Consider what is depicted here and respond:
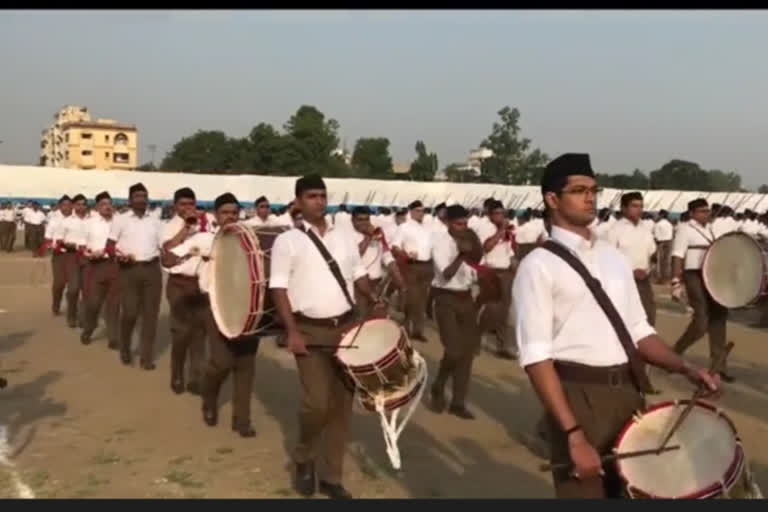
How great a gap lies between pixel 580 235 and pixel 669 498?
1.07 meters

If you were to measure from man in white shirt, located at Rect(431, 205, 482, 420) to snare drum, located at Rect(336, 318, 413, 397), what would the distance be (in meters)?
2.26

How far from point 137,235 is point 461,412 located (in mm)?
4471

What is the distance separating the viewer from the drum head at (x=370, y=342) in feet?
18.9

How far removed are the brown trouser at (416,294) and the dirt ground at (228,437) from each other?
1.37 meters

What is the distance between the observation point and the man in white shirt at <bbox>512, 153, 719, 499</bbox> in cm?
353

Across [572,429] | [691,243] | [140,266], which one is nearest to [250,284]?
Result: [572,429]

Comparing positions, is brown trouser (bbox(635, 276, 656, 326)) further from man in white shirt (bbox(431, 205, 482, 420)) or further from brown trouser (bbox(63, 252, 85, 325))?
brown trouser (bbox(63, 252, 85, 325))

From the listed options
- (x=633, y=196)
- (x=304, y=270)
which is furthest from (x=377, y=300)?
(x=633, y=196)

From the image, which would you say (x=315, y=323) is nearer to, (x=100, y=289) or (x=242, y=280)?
(x=242, y=280)

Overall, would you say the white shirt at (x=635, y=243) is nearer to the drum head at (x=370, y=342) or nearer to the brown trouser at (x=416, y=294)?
the brown trouser at (x=416, y=294)

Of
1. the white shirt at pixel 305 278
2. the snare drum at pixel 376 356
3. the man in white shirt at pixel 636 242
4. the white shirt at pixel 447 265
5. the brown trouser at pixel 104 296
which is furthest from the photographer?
the brown trouser at pixel 104 296

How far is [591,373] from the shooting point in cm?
364

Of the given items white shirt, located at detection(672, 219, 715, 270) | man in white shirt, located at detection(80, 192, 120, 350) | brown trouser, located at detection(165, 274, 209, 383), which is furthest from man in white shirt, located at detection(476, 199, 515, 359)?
man in white shirt, located at detection(80, 192, 120, 350)

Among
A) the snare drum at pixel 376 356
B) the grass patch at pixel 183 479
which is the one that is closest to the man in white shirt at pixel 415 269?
the grass patch at pixel 183 479
